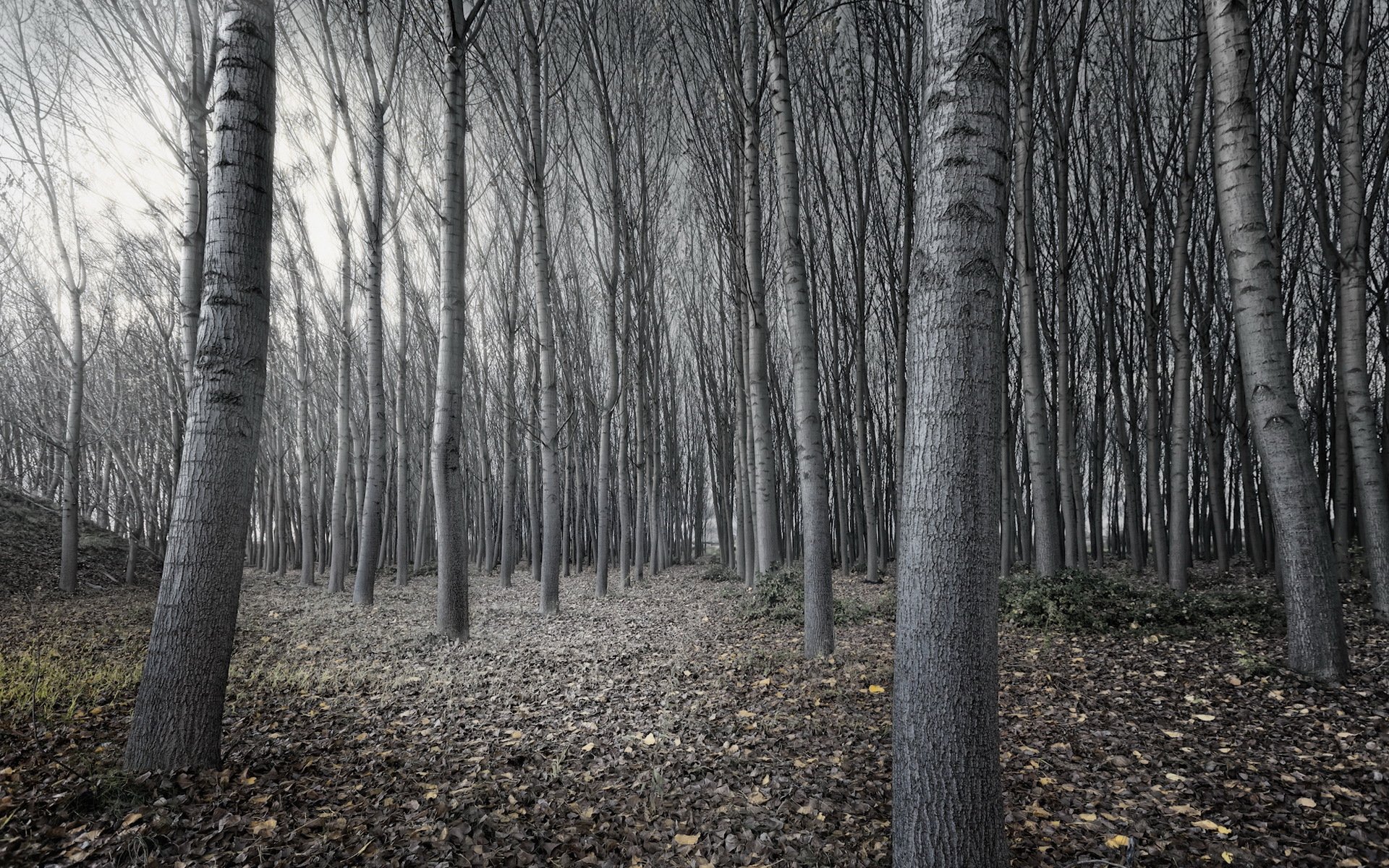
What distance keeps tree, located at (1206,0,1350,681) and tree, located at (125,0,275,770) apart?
5749mm

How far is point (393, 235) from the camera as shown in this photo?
11.6 meters

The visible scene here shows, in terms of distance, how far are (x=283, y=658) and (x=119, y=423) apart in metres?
11.4

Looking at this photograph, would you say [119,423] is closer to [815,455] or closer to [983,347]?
[815,455]

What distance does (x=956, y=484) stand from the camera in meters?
2.00

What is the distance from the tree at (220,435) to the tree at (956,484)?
2820 mm

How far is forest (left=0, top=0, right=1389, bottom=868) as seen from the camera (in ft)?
7.50

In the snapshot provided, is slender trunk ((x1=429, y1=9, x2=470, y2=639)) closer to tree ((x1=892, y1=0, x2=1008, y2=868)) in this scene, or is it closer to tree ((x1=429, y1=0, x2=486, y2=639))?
tree ((x1=429, y1=0, x2=486, y2=639))

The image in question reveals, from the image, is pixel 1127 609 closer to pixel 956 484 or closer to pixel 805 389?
pixel 805 389

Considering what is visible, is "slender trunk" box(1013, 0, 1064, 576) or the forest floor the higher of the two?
"slender trunk" box(1013, 0, 1064, 576)

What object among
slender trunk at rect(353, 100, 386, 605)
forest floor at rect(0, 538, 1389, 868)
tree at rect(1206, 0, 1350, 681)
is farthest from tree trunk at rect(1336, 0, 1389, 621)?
slender trunk at rect(353, 100, 386, 605)

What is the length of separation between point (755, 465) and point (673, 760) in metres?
5.21

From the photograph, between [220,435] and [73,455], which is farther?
[73,455]

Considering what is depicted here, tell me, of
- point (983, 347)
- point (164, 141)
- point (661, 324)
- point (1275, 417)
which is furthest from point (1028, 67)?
point (164, 141)

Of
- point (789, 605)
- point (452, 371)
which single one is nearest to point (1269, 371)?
point (789, 605)
